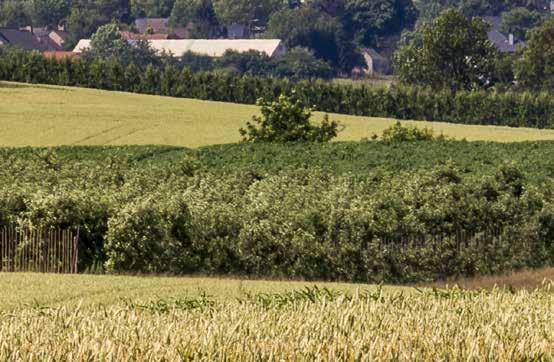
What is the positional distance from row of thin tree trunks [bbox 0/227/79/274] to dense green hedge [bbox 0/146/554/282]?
0.37 meters

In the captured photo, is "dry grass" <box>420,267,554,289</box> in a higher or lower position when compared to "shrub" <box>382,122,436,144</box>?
higher

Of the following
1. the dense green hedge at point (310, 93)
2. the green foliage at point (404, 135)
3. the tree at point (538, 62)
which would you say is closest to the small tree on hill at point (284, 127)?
the green foliage at point (404, 135)

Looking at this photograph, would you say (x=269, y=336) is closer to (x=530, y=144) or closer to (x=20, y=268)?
(x=20, y=268)

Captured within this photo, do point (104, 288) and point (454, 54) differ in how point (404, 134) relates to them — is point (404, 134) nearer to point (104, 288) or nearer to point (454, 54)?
point (104, 288)

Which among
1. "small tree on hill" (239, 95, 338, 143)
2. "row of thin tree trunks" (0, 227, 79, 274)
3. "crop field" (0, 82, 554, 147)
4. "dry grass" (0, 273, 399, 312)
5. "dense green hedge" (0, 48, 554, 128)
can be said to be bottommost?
"dense green hedge" (0, 48, 554, 128)

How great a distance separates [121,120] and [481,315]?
7168 centimetres

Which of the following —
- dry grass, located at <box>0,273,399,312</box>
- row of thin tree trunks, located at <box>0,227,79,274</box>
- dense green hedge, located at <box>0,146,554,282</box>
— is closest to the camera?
dry grass, located at <box>0,273,399,312</box>

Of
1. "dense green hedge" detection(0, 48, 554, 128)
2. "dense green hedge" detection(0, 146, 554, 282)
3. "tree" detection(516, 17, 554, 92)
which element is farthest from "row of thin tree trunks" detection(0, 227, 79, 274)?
"tree" detection(516, 17, 554, 92)

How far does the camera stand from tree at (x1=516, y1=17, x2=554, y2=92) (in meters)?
141

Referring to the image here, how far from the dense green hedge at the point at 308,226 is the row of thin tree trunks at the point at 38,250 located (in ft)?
1.21

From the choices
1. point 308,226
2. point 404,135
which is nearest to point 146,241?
point 308,226

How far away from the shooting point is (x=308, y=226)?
3356cm

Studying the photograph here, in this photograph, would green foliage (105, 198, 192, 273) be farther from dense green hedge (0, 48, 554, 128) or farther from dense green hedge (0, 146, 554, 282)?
dense green hedge (0, 48, 554, 128)

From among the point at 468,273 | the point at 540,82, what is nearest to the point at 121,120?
the point at 468,273
